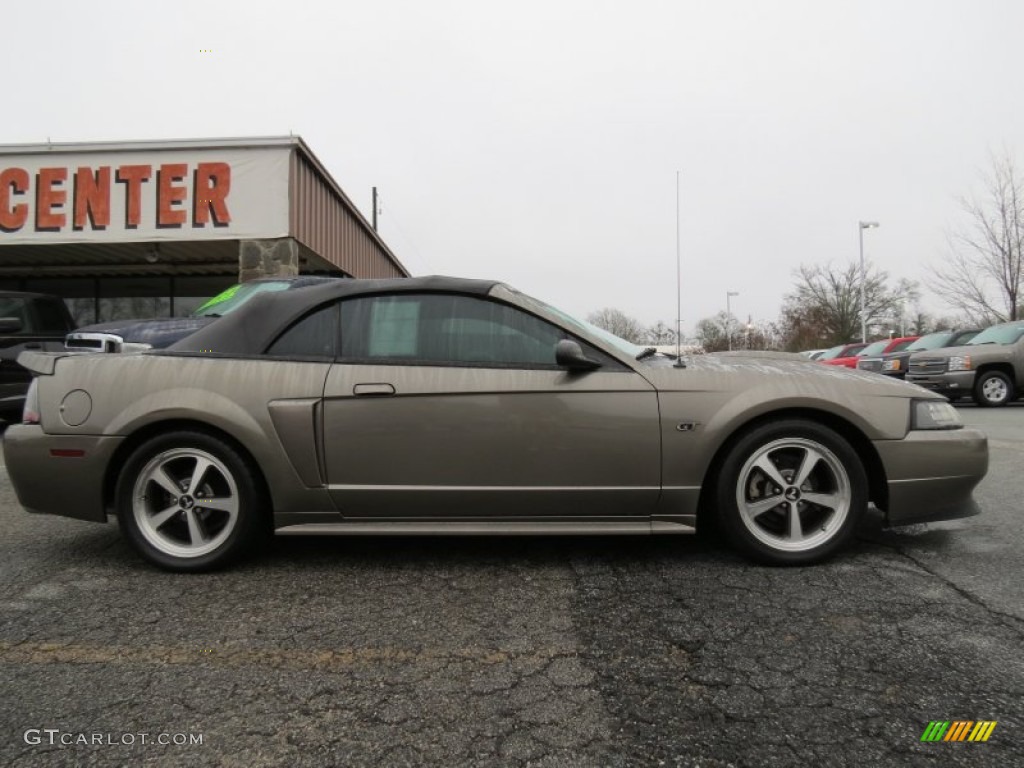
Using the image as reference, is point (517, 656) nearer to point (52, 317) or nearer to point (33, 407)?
point (33, 407)

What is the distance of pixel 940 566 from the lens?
2.92m

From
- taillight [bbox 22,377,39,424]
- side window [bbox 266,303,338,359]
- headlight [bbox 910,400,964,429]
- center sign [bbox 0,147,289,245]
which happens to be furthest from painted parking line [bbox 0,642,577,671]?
center sign [bbox 0,147,289,245]

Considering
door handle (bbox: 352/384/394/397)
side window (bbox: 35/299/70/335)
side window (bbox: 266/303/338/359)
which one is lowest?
door handle (bbox: 352/384/394/397)

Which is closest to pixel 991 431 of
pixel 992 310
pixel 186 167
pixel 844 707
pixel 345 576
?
pixel 844 707

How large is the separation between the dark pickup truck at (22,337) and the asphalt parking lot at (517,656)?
4.98 m

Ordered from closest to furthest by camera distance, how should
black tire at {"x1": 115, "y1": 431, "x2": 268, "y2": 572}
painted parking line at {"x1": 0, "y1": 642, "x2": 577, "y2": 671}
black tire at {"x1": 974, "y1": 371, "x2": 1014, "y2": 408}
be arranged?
1. painted parking line at {"x1": 0, "y1": 642, "x2": 577, "y2": 671}
2. black tire at {"x1": 115, "y1": 431, "x2": 268, "y2": 572}
3. black tire at {"x1": 974, "y1": 371, "x2": 1014, "y2": 408}

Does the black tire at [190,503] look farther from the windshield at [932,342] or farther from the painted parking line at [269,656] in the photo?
the windshield at [932,342]

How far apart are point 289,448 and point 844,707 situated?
2351mm

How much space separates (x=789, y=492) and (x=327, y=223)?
1194 centimetres

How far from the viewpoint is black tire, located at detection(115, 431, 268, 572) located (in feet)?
9.70

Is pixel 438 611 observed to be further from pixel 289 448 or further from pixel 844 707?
pixel 844 707

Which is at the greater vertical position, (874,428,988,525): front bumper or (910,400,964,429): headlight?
(910,400,964,429): headlight

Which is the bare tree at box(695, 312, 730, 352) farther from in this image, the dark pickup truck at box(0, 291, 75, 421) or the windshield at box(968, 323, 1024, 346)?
the dark pickup truck at box(0, 291, 75, 421)

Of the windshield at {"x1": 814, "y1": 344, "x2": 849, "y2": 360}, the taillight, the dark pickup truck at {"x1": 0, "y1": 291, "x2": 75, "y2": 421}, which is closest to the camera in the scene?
the taillight
